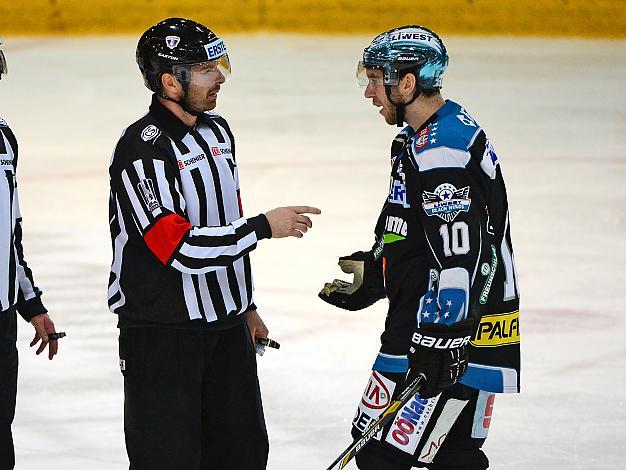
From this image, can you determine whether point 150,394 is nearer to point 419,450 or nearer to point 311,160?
point 419,450

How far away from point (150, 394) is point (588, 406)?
1.58m

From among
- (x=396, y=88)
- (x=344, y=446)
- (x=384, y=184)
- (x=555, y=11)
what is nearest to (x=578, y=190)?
(x=384, y=184)

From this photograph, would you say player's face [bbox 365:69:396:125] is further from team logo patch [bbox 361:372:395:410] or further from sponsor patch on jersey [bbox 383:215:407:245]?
team logo patch [bbox 361:372:395:410]

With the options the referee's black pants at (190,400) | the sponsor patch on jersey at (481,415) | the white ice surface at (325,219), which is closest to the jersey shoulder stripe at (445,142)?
the sponsor patch on jersey at (481,415)

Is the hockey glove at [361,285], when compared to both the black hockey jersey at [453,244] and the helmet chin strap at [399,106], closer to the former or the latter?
the black hockey jersey at [453,244]

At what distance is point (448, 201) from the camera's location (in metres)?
2.57

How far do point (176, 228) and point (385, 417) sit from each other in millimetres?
614

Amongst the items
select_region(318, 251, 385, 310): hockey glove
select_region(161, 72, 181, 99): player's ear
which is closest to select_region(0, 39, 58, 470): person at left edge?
select_region(161, 72, 181, 99): player's ear

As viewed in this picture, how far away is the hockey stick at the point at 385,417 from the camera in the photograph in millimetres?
2648

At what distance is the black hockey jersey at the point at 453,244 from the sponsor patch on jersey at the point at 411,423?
108 millimetres

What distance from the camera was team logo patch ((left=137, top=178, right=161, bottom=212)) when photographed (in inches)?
109

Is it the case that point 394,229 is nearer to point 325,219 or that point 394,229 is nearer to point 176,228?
point 176,228

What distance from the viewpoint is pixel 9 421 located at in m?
3.02

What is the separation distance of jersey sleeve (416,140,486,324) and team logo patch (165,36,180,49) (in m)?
0.67
